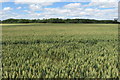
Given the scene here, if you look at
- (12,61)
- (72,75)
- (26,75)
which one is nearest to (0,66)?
(12,61)

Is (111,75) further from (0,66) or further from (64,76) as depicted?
(0,66)

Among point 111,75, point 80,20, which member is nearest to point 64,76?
point 111,75

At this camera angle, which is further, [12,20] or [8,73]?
[12,20]

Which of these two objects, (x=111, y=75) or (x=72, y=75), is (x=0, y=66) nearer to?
(x=72, y=75)

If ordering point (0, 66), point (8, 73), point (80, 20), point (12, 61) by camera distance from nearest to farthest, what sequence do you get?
point (8, 73) < point (0, 66) < point (12, 61) < point (80, 20)

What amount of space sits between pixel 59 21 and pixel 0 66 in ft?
256

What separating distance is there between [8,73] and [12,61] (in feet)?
3.67

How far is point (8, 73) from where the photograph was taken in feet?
14.2

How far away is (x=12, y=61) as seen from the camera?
542 cm

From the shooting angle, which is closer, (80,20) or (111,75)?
(111,75)

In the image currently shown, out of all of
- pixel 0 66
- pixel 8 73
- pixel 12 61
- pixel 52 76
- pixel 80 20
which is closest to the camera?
pixel 52 76

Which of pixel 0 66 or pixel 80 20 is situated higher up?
pixel 80 20

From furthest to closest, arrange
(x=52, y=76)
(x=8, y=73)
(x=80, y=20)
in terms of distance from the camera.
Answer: (x=80, y=20), (x=8, y=73), (x=52, y=76)

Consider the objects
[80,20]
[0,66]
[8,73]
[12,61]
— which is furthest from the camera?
[80,20]
